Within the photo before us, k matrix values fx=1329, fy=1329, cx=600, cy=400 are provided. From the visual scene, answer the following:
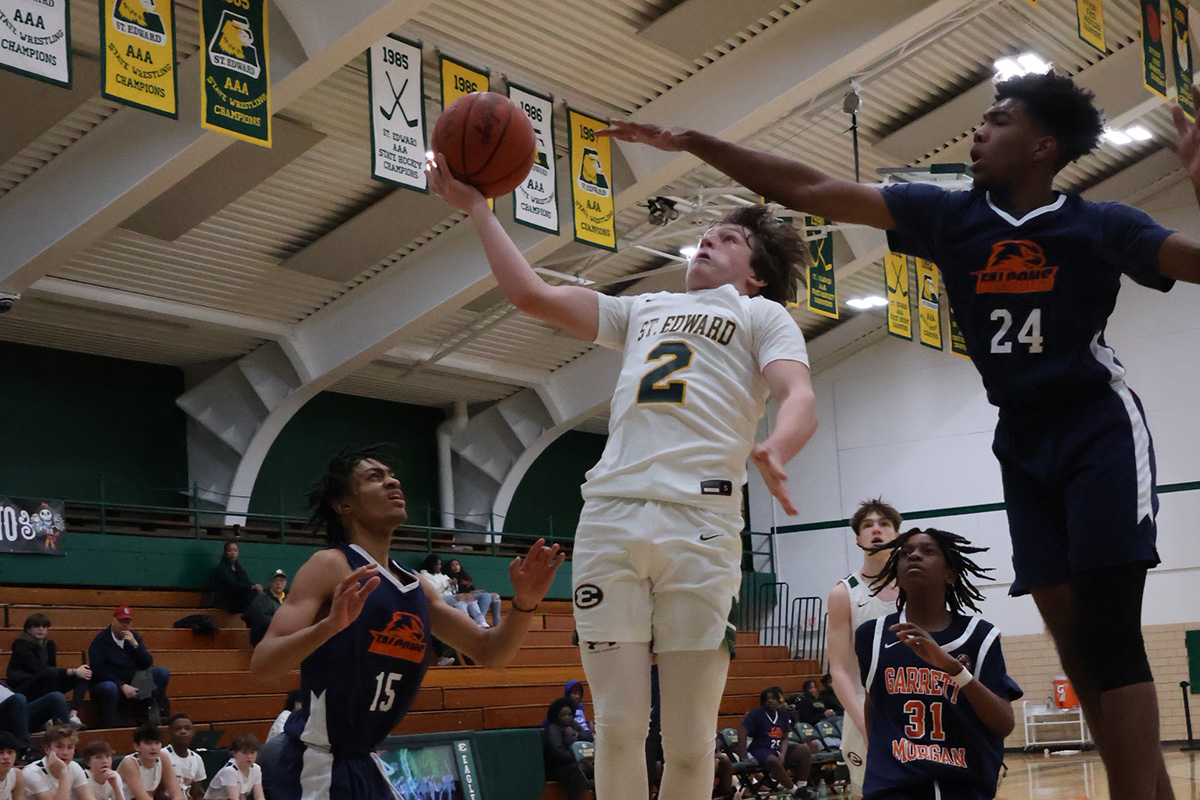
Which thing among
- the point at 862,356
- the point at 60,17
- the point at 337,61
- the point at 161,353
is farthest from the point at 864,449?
the point at 60,17

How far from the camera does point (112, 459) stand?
16031 mm

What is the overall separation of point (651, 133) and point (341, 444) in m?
15.7

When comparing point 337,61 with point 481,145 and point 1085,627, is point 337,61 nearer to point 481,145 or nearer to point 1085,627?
point 481,145

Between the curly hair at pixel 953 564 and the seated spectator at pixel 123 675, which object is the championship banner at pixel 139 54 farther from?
the curly hair at pixel 953 564

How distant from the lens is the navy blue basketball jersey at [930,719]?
3.62m

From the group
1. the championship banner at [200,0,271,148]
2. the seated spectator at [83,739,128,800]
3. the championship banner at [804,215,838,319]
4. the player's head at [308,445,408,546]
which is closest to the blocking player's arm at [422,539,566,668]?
the player's head at [308,445,408,546]

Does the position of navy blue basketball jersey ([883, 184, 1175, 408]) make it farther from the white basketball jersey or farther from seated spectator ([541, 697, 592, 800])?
seated spectator ([541, 697, 592, 800])

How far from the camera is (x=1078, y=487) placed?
244cm

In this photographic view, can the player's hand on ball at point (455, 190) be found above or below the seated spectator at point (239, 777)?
above

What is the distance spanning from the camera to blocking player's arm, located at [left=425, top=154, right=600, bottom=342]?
3324 millimetres

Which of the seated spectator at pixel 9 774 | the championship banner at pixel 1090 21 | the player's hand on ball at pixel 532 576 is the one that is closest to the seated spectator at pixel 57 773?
the seated spectator at pixel 9 774

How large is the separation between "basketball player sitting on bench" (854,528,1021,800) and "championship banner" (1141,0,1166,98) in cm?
918

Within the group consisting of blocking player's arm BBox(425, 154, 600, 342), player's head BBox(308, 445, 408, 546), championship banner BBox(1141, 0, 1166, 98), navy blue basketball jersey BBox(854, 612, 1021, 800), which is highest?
championship banner BBox(1141, 0, 1166, 98)

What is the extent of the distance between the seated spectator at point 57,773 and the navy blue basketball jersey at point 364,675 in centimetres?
554
